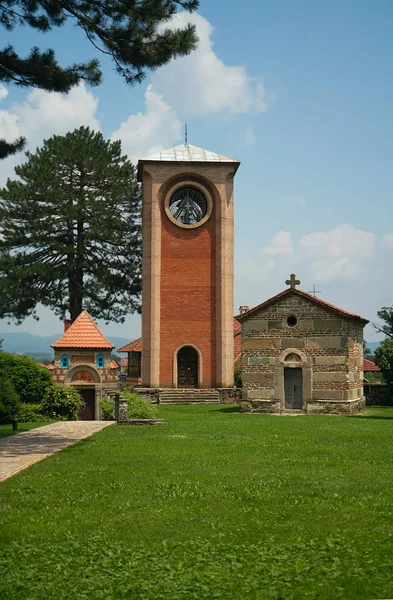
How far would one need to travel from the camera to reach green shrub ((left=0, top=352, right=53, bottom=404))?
24219mm

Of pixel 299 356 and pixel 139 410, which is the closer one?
pixel 139 410

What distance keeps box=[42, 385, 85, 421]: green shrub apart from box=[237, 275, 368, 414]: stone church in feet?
23.5

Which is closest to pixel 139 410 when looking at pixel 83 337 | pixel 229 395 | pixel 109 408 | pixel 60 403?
pixel 109 408

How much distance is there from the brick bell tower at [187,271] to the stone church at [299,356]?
813 cm

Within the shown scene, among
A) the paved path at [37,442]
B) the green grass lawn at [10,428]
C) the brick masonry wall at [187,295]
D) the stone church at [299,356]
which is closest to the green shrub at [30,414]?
the green grass lawn at [10,428]

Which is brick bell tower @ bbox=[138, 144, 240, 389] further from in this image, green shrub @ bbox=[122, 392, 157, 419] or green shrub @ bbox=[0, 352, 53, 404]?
green shrub @ bbox=[122, 392, 157, 419]

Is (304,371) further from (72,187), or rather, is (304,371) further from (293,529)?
(72,187)

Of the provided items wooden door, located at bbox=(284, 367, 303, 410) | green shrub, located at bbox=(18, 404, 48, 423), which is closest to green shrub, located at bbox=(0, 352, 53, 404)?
green shrub, located at bbox=(18, 404, 48, 423)

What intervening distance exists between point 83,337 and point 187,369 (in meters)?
7.33

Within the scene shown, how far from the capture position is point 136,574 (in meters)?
6.23

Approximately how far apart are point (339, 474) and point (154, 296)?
25.2 m

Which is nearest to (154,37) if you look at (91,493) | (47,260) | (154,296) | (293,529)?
(91,493)

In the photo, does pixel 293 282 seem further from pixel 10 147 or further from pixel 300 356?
pixel 10 147

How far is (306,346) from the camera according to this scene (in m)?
26.3
